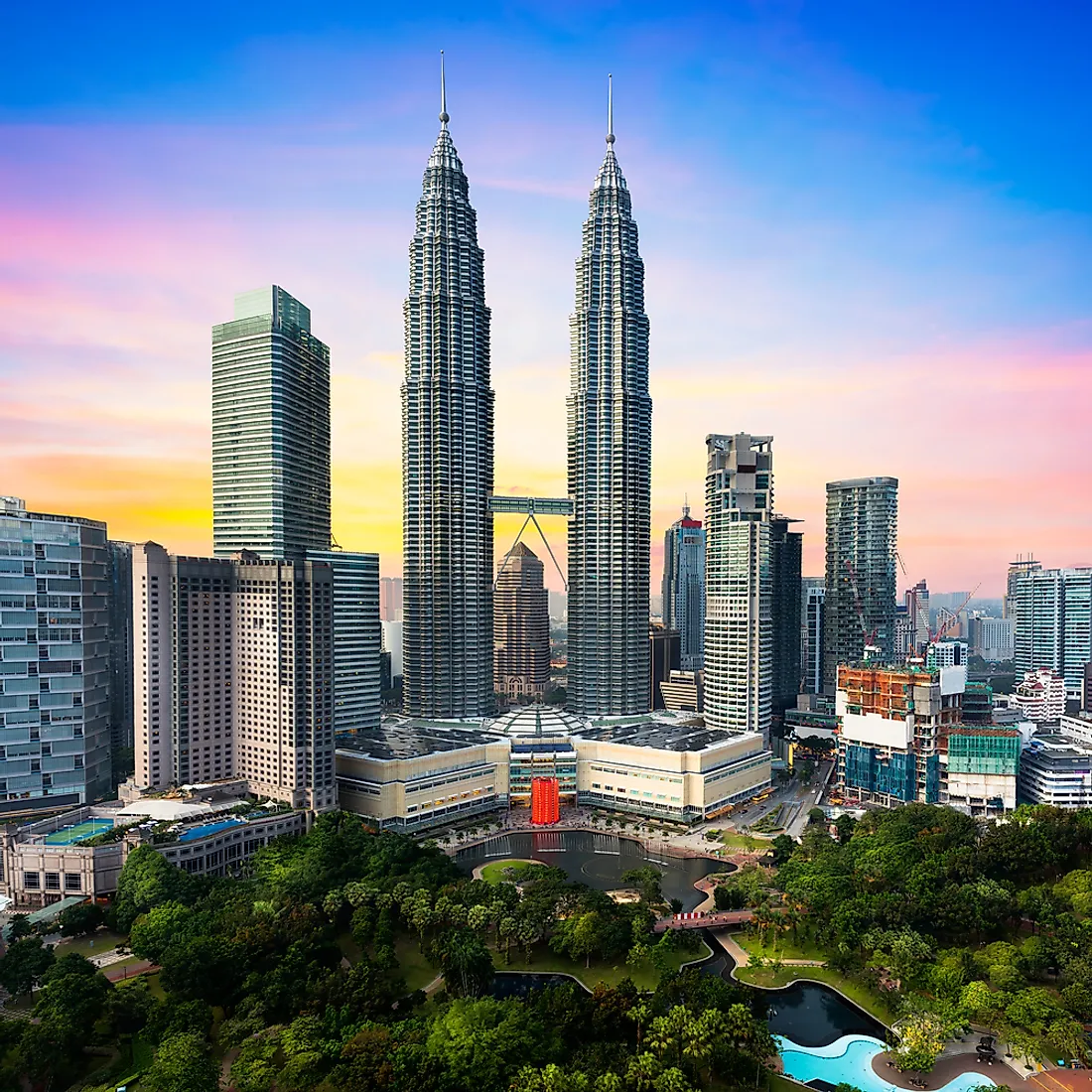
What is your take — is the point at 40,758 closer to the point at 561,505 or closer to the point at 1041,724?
the point at 561,505

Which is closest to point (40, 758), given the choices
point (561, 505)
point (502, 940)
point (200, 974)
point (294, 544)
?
point (294, 544)

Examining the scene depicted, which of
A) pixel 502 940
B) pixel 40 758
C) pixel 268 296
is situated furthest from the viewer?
pixel 268 296

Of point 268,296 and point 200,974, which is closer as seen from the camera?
point 200,974

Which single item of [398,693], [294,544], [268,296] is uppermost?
[268,296]

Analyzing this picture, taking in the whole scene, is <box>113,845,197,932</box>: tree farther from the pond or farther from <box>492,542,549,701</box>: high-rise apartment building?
<box>492,542,549,701</box>: high-rise apartment building

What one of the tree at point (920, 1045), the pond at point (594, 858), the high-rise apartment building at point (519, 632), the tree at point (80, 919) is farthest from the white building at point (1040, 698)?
the tree at point (80, 919)

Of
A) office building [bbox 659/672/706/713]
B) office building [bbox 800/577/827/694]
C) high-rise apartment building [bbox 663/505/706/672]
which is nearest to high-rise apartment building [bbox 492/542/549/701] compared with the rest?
office building [bbox 659/672/706/713]
